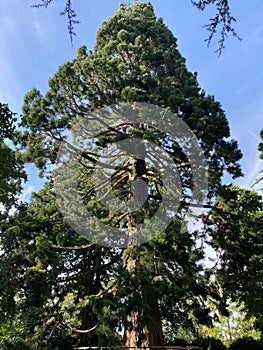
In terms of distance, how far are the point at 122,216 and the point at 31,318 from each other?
9.27 ft

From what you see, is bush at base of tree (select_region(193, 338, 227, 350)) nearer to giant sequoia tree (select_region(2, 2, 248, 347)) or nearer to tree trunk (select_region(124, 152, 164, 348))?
giant sequoia tree (select_region(2, 2, 248, 347))

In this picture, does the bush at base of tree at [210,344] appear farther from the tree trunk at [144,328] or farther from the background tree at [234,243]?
the tree trunk at [144,328]

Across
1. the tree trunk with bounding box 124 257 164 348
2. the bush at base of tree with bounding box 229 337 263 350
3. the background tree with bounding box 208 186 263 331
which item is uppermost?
the background tree with bounding box 208 186 263 331

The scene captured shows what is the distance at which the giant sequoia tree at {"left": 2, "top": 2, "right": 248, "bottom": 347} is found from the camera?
223 inches

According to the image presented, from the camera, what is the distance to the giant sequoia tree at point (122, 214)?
18.6 ft

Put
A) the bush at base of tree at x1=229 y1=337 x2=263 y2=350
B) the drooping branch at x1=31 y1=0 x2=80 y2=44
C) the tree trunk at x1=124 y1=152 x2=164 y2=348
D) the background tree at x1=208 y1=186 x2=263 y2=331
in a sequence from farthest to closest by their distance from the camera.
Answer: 1. the bush at base of tree at x1=229 y1=337 x2=263 y2=350
2. the background tree at x1=208 y1=186 x2=263 y2=331
3. the tree trunk at x1=124 y1=152 x2=164 y2=348
4. the drooping branch at x1=31 y1=0 x2=80 y2=44

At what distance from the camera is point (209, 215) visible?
6953mm

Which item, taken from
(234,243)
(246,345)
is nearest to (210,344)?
(246,345)

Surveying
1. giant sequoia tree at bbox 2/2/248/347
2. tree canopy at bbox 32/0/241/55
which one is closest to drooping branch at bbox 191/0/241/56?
tree canopy at bbox 32/0/241/55

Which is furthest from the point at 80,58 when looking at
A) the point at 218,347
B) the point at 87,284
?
the point at 218,347

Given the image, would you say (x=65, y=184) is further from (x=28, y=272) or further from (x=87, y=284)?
(x=87, y=284)

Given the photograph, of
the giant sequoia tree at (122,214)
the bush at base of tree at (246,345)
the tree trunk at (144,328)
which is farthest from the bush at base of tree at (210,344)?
the tree trunk at (144,328)

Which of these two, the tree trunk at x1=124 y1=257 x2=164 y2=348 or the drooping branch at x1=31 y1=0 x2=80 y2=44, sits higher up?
the drooping branch at x1=31 y1=0 x2=80 y2=44

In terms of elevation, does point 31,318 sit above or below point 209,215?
below
